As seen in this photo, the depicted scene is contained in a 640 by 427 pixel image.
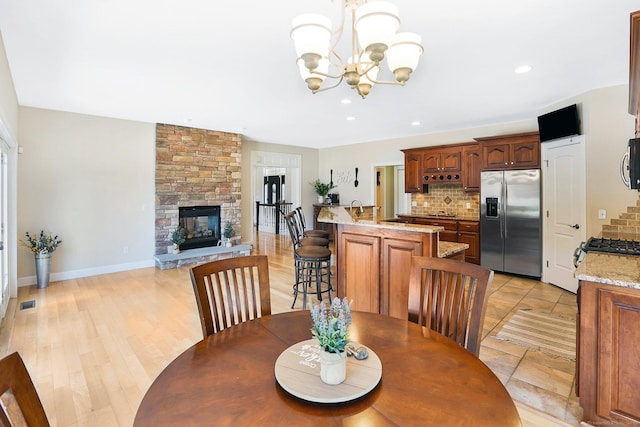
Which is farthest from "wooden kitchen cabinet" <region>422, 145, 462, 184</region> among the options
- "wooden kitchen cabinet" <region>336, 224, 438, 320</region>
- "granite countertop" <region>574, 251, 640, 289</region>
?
"granite countertop" <region>574, 251, 640, 289</region>

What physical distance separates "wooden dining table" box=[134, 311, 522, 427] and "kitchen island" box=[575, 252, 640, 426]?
3.71ft

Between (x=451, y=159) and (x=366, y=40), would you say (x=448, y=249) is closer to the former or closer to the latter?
(x=366, y=40)

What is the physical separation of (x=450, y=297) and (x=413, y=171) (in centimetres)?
533

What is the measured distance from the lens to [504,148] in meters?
5.20

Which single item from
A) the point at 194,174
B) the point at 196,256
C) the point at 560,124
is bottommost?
the point at 196,256

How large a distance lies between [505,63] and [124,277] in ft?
19.0

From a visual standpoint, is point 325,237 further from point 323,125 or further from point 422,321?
point 422,321

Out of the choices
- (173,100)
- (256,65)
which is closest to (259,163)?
(173,100)

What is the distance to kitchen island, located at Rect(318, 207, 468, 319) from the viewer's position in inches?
112

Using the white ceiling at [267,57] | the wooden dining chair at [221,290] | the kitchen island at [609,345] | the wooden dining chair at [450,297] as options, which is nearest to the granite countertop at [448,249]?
the kitchen island at [609,345]

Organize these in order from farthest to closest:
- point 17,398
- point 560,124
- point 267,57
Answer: point 560,124 < point 267,57 < point 17,398

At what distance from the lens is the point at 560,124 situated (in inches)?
169

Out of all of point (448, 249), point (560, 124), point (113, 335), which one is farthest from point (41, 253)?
point (560, 124)

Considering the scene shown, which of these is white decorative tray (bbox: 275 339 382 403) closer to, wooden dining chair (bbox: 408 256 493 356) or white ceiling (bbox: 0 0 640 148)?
wooden dining chair (bbox: 408 256 493 356)
